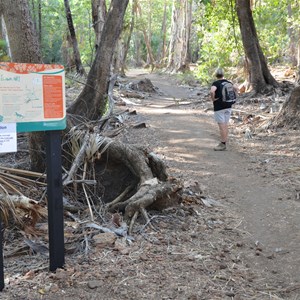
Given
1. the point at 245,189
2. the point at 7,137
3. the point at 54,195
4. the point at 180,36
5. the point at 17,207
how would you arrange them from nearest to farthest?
the point at 7,137
the point at 54,195
the point at 17,207
the point at 245,189
the point at 180,36

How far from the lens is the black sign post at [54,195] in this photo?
160 inches

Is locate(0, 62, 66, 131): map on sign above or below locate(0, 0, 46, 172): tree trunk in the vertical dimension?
below

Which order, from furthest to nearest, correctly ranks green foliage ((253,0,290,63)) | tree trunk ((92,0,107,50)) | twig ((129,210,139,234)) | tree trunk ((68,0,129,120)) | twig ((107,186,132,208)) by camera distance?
green foliage ((253,0,290,63)) < tree trunk ((92,0,107,50)) < tree trunk ((68,0,129,120)) < twig ((107,186,132,208)) < twig ((129,210,139,234))

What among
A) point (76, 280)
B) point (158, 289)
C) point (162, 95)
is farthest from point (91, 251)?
point (162, 95)

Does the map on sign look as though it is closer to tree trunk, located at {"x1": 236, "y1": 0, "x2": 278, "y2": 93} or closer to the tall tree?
the tall tree

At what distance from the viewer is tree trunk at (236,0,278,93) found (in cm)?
1736

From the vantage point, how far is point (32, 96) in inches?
154

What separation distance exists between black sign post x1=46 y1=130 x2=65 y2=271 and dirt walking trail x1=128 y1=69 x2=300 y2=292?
7.02 feet

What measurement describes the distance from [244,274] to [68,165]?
11.0 ft

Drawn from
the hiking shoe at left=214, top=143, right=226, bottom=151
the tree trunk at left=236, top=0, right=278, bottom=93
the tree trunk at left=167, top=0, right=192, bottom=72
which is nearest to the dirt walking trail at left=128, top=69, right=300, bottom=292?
the hiking shoe at left=214, top=143, right=226, bottom=151

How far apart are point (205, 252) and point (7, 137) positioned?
2580mm

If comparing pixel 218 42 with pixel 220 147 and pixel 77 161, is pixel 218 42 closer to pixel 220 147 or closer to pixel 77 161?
pixel 220 147

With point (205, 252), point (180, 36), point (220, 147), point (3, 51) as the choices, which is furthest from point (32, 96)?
point (180, 36)

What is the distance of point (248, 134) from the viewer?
1245 centimetres
